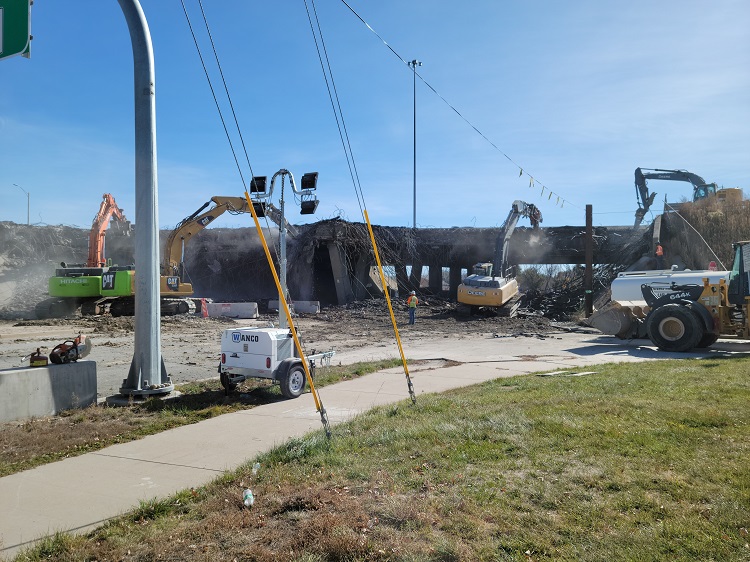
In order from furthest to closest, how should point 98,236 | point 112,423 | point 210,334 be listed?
point 98,236 < point 210,334 < point 112,423

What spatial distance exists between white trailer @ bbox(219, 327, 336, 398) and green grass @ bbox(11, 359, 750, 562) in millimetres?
2910

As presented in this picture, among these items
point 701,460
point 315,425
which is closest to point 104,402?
point 315,425

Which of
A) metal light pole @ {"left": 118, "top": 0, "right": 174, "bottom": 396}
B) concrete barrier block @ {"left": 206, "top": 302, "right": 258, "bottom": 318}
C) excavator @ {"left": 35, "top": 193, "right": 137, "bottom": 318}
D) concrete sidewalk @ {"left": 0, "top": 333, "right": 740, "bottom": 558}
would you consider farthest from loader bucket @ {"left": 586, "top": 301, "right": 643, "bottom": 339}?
excavator @ {"left": 35, "top": 193, "right": 137, "bottom": 318}

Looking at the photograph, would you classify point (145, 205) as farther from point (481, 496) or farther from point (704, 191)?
point (704, 191)

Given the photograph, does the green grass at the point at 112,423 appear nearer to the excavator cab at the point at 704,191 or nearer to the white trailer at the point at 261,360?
the white trailer at the point at 261,360

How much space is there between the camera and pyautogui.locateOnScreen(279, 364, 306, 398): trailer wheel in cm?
1024

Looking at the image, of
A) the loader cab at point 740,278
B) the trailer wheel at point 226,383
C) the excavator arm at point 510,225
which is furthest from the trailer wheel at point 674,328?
the excavator arm at point 510,225

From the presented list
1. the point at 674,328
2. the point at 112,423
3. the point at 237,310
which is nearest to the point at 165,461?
the point at 112,423

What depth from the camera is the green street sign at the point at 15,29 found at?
525 cm

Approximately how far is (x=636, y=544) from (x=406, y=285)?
3963 centimetres

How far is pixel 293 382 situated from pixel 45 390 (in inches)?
143

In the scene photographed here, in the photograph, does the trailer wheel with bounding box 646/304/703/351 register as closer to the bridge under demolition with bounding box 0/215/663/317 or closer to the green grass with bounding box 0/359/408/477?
the green grass with bounding box 0/359/408/477

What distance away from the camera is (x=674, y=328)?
17.9 m

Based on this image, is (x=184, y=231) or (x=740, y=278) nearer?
(x=740, y=278)
